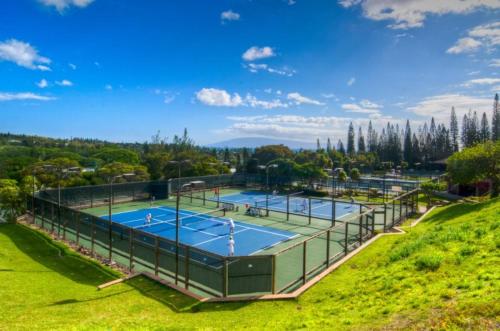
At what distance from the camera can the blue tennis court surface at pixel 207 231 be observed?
19641 mm

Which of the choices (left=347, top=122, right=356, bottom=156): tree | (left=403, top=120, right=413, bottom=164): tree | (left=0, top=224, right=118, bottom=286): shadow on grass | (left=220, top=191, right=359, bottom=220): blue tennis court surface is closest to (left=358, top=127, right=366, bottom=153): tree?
(left=347, top=122, right=356, bottom=156): tree

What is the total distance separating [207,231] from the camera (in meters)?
23.1

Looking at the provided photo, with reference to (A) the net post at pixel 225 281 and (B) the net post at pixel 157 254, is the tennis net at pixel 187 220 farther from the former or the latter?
(A) the net post at pixel 225 281

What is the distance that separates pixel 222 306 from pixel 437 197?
3344cm

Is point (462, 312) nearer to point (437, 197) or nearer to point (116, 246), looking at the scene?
point (116, 246)

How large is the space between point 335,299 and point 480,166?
23846mm

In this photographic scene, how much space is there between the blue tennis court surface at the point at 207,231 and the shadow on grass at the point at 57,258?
578cm

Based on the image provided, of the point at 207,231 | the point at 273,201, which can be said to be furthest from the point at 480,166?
the point at 207,231

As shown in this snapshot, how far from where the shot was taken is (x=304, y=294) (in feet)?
32.4

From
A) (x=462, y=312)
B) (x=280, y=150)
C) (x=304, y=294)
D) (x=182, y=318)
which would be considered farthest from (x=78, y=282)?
(x=280, y=150)

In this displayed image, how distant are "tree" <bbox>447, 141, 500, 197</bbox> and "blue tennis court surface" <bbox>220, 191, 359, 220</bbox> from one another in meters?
9.12

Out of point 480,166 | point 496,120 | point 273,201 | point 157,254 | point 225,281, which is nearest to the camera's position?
point 225,281

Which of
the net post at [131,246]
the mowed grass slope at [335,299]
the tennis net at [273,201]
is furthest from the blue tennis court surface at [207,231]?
the tennis net at [273,201]

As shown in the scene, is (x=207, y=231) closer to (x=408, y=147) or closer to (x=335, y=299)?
(x=335, y=299)
